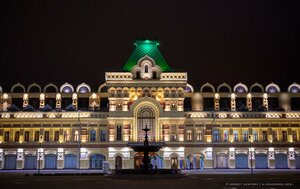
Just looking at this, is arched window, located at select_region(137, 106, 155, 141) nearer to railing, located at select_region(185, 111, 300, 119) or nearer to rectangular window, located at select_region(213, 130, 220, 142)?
railing, located at select_region(185, 111, 300, 119)

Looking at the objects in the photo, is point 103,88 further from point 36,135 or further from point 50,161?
point 50,161

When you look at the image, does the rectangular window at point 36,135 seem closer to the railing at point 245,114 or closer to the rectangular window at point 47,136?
the rectangular window at point 47,136

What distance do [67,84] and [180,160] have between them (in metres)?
28.2

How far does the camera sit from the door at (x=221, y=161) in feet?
247

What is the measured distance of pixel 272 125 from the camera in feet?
252

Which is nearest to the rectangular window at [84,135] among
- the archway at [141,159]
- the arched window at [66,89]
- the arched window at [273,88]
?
the archway at [141,159]

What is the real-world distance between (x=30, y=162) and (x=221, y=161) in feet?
111

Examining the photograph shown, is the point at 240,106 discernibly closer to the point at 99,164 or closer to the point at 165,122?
the point at 165,122

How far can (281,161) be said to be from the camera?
249 ft

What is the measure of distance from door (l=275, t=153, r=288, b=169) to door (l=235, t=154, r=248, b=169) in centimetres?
553

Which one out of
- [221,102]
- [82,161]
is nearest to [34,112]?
[82,161]

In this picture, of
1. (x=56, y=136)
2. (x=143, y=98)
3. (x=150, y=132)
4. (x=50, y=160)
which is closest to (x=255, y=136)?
(x=150, y=132)

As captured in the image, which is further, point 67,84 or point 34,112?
point 67,84

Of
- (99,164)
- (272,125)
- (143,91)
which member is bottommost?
(99,164)
